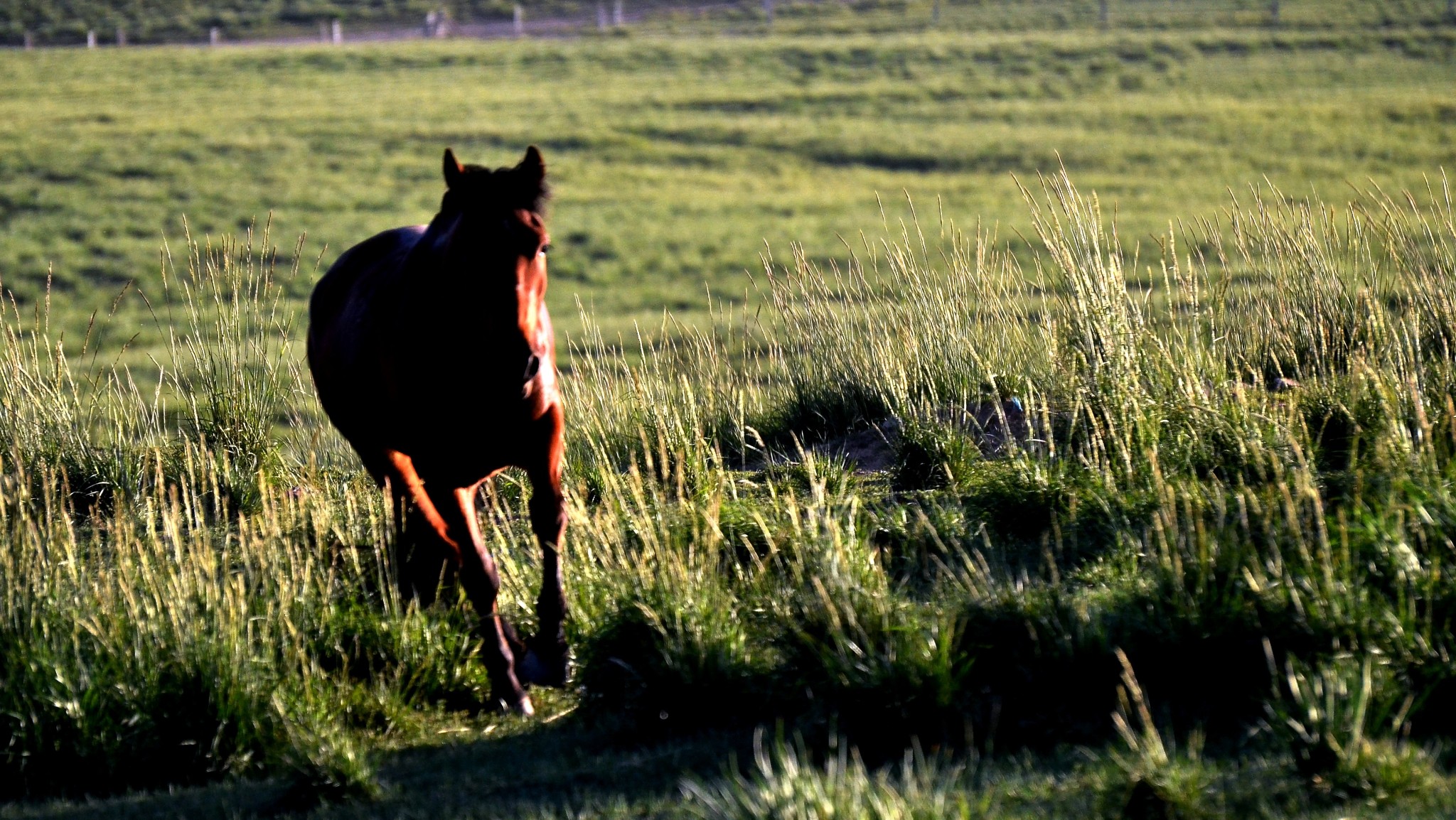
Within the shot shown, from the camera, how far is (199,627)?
5.34 metres

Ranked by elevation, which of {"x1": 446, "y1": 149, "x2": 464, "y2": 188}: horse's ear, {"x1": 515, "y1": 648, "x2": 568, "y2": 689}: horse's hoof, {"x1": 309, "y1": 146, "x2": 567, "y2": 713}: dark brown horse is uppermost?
{"x1": 446, "y1": 149, "x2": 464, "y2": 188}: horse's ear

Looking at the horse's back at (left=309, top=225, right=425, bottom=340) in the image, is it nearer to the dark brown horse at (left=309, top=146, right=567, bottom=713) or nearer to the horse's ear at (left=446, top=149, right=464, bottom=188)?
the dark brown horse at (left=309, top=146, right=567, bottom=713)

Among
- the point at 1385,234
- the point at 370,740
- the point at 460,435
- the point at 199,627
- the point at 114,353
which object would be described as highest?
the point at 1385,234

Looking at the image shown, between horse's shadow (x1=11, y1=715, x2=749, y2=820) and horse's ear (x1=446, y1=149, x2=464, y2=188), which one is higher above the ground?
horse's ear (x1=446, y1=149, x2=464, y2=188)

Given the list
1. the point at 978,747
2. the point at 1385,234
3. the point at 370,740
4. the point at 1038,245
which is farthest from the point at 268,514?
the point at 1038,245

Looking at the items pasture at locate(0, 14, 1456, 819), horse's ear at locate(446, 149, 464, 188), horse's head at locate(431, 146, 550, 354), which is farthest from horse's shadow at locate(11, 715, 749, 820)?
horse's ear at locate(446, 149, 464, 188)

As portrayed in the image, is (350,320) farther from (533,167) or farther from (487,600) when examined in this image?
(533,167)

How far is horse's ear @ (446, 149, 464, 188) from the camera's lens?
5.12 meters

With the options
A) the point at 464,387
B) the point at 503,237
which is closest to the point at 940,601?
the point at 464,387

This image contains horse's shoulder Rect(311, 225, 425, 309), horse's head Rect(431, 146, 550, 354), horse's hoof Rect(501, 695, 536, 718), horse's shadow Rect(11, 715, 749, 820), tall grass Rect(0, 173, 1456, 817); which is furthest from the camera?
horse's shoulder Rect(311, 225, 425, 309)

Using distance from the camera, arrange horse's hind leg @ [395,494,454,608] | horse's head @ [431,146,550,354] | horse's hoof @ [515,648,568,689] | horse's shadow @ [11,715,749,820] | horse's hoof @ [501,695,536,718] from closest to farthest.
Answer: horse's shadow @ [11,715,749,820], horse's head @ [431,146,550,354], horse's hoof @ [501,695,536,718], horse's hoof @ [515,648,568,689], horse's hind leg @ [395,494,454,608]

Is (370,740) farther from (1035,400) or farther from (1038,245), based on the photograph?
(1038,245)

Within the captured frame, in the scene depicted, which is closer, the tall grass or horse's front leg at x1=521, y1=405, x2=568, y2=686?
the tall grass

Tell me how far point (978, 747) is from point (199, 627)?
301 cm
